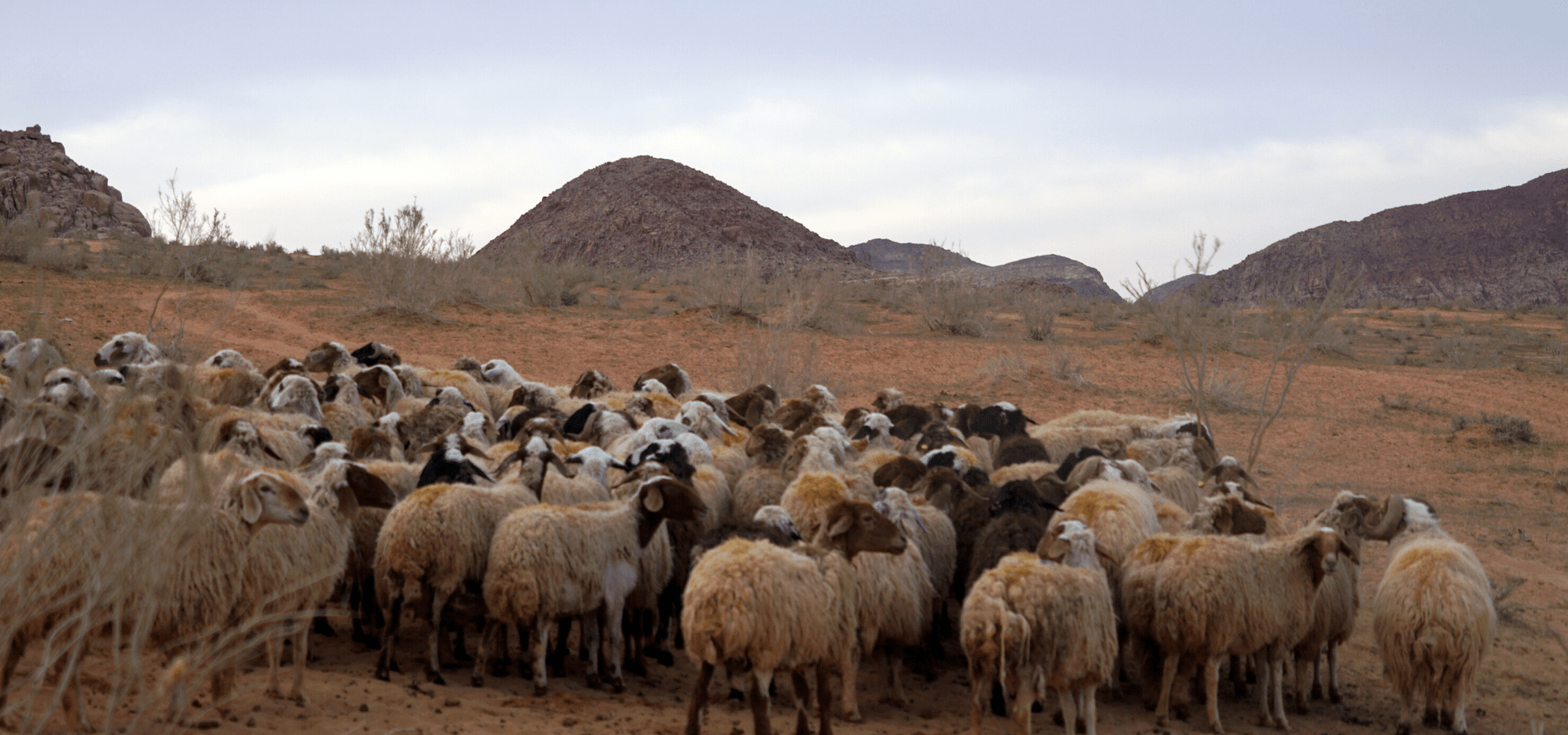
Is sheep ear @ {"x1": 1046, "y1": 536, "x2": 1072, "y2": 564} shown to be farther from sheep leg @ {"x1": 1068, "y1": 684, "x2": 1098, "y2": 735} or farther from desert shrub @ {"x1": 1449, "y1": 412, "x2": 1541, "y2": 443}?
desert shrub @ {"x1": 1449, "y1": 412, "x2": 1541, "y2": 443}

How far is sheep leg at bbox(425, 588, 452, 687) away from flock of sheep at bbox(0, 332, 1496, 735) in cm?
2

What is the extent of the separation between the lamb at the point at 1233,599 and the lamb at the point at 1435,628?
418mm

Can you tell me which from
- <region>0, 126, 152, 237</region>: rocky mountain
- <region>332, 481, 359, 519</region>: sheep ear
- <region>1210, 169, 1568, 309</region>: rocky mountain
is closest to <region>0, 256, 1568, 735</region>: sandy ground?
<region>332, 481, 359, 519</region>: sheep ear

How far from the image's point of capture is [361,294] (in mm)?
26984

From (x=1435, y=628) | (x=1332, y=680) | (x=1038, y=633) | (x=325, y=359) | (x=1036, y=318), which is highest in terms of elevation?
(x=1036, y=318)

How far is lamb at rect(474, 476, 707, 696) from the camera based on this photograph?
6113 millimetres

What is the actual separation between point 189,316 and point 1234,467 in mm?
17799

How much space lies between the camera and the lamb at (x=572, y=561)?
20.1ft

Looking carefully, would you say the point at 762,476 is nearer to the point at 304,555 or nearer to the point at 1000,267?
the point at 304,555

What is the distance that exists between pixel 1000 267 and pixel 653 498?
260 feet

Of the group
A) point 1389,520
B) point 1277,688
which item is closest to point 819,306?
point 1389,520

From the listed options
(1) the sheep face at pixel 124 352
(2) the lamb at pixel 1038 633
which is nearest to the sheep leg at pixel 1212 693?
(2) the lamb at pixel 1038 633

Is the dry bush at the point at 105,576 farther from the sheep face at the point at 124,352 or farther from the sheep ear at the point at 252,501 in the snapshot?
the sheep face at the point at 124,352

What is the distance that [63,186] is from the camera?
51.1 meters
